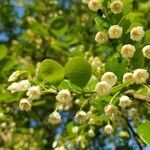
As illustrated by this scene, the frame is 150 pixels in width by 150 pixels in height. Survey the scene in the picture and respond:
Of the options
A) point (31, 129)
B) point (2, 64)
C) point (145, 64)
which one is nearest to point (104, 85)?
point (145, 64)

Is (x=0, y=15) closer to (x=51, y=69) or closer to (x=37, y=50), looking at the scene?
(x=37, y=50)

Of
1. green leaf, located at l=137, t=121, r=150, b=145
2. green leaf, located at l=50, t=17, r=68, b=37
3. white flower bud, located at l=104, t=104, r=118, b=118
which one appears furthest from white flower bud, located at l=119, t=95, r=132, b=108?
green leaf, located at l=50, t=17, r=68, b=37

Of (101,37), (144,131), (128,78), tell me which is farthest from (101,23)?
(144,131)

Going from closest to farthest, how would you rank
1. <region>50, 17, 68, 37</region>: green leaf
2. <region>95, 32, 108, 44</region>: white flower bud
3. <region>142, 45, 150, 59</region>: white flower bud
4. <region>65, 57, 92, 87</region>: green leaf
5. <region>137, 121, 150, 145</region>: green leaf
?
<region>137, 121, 150, 145</region>: green leaf < <region>65, 57, 92, 87</region>: green leaf < <region>142, 45, 150, 59</region>: white flower bud < <region>95, 32, 108, 44</region>: white flower bud < <region>50, 17, 68, 37</region>: green leaf

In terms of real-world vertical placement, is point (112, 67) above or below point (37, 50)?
above

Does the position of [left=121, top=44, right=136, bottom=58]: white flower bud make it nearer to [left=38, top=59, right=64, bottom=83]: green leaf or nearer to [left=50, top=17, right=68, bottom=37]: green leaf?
[left=38, top=59, right=64, bottom=83]: green leaf

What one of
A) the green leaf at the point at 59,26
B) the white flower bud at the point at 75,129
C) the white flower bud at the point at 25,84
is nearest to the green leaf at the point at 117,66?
the white flower bud at the point at 25,84
